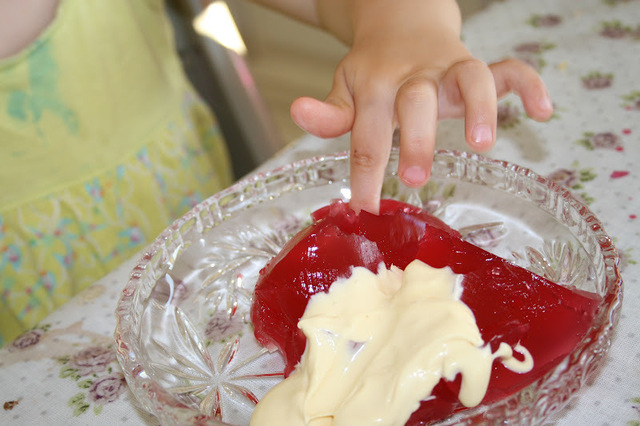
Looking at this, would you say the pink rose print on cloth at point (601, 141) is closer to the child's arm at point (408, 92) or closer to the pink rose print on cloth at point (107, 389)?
the child's arm at point (408, 92)

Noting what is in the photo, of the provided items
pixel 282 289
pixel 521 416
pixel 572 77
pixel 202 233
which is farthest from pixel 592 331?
pixel 572 77

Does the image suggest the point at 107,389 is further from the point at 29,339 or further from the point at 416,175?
the point at 416,175

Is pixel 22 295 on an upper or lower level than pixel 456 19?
lower

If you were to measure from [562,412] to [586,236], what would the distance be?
136mm

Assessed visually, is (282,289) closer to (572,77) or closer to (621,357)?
(621,357)

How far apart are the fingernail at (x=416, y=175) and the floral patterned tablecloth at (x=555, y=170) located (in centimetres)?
19

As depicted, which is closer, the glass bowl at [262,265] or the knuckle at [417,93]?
the glass bowl at [262,265]

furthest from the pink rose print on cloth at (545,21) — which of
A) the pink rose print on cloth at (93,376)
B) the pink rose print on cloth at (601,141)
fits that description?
the pink rose print on cloth at (93,376)

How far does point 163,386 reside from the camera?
448 millimetres

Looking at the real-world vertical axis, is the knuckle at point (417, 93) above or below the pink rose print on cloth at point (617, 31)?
above

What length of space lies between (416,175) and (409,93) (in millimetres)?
71

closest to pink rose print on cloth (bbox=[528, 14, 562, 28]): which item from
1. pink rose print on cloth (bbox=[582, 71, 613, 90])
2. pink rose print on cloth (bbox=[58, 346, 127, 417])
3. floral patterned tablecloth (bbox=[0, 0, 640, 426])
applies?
floral patterned tablecloth (bbox=[0, 0, 640, 426])

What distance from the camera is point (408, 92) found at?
50 cm

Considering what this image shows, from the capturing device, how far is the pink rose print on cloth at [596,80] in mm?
766
